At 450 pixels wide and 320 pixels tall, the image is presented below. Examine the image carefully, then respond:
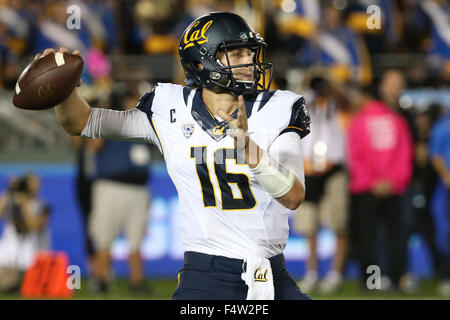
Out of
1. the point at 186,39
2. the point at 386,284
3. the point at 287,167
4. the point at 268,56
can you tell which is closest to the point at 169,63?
the point at 268,56

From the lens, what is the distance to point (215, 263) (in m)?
3.55

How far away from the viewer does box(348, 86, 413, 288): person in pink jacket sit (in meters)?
8.08

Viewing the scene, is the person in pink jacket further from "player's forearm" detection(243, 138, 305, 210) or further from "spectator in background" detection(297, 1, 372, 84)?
"player's forearm" detection(243, 138, 305, 210)

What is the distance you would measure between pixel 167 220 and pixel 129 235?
0.96m

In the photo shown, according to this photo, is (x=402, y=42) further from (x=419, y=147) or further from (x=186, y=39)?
(x=186, y=39)

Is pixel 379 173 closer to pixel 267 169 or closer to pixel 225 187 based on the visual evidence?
pixel 225 187

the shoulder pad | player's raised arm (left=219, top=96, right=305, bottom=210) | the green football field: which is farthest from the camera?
the green football field

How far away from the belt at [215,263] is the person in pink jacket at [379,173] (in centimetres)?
463

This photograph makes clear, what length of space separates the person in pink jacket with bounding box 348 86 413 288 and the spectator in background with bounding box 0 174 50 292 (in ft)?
10.5

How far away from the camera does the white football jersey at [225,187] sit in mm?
3592

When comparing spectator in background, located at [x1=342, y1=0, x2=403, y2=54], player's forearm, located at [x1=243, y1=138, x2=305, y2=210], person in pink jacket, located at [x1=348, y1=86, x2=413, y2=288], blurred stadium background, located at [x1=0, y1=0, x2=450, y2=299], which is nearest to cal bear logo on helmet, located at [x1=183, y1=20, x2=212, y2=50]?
player's forearm, located at [x1=243, y1=138, x2=305, y2=210]

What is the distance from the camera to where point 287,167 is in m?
3.45

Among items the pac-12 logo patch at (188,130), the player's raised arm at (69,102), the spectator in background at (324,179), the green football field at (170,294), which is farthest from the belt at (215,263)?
the spectator in background at (324,179)
